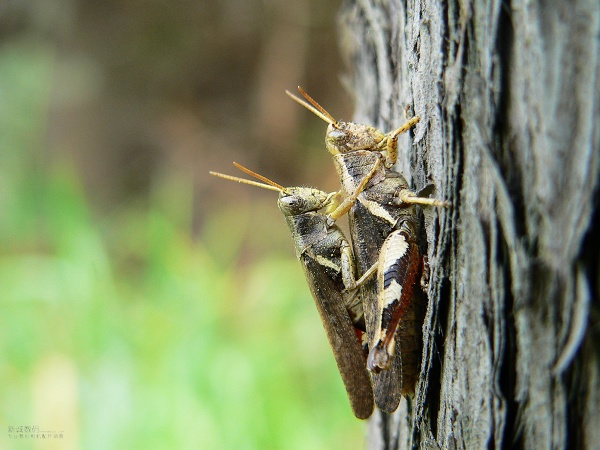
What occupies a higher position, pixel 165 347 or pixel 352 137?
pixel 352 137

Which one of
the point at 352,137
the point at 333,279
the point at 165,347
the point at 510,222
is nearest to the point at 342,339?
the point at 333,279

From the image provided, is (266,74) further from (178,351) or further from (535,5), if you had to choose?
(535,5)

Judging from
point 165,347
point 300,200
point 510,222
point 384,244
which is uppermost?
point 300,200

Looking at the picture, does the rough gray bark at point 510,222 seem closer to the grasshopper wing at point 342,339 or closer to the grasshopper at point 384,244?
the grasshopper at point 384,244

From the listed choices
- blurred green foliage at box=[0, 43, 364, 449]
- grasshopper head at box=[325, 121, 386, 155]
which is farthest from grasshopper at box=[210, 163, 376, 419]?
blurred green foliage at box=[0, 43, 364, 449]

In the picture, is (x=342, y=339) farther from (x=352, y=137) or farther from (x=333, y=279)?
(x=352, y=137)

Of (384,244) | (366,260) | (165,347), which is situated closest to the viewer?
(384,244)
